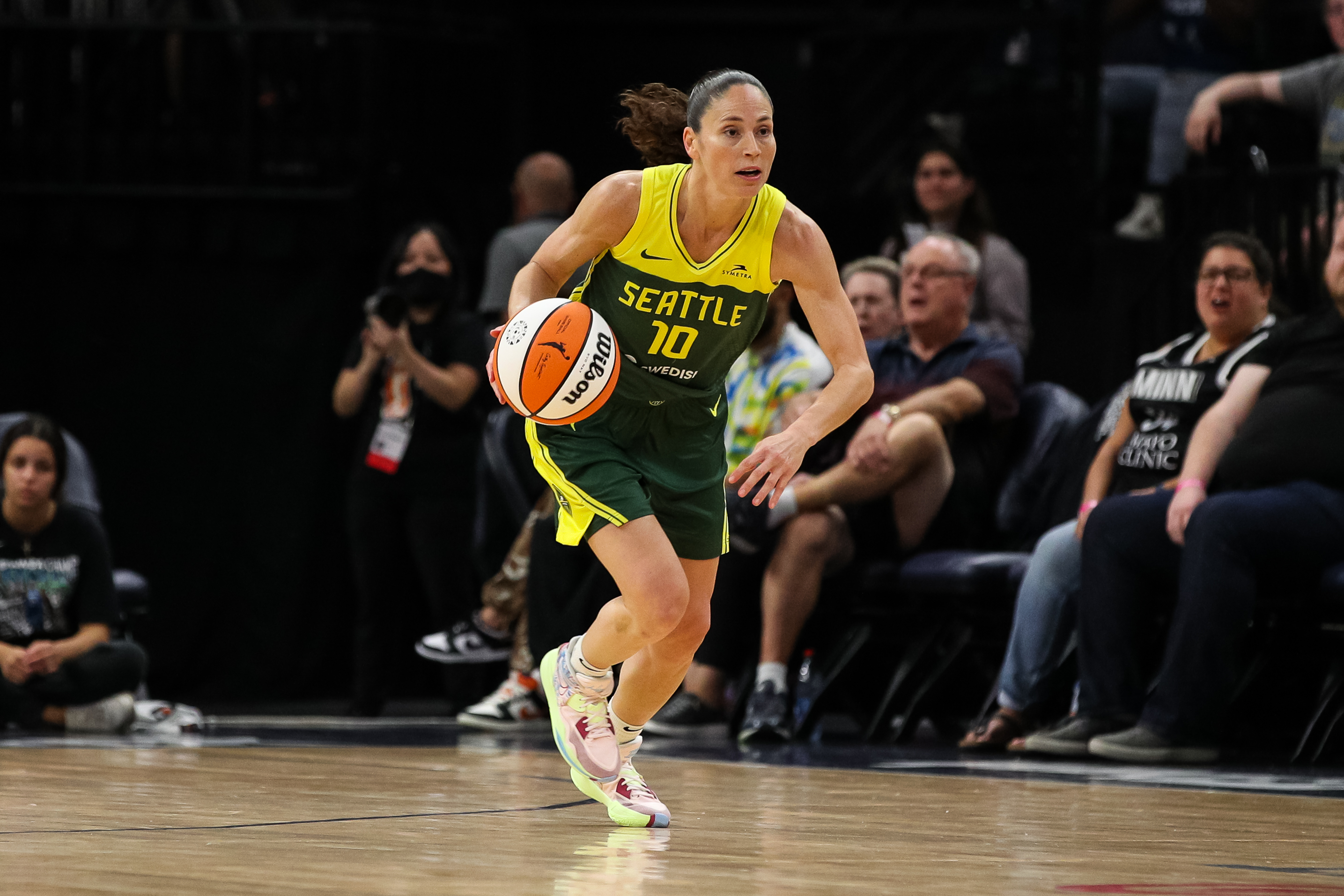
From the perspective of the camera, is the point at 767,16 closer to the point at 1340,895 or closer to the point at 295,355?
the point at 295,355

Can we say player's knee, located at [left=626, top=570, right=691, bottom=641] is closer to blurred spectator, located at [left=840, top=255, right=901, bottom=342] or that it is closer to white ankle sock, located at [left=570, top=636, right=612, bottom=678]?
white ankle sock, located at [left=570, top=636, right=612, bottom=678]

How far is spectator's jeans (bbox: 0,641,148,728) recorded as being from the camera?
5.97 metres

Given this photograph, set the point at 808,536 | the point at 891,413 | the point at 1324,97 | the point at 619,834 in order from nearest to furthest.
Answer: the point at 619,834 → the point at 808,536 → the point at 891,413 → the point at 1324,97

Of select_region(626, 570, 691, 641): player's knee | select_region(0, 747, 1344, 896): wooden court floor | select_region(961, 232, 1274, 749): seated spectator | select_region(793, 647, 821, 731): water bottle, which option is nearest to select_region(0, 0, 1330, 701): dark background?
select_region(961, 232, 1274, 749): seated spectator

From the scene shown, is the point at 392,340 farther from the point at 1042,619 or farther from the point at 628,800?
the point at 628,800

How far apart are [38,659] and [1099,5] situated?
15.5 ft

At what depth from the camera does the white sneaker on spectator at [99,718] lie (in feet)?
19.9

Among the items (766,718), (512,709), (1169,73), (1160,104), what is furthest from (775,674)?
(1169,73)

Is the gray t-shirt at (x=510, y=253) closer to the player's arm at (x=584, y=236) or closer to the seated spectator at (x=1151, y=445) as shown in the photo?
the seated spectator at (x=1151, y=445)

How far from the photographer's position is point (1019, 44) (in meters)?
8.10

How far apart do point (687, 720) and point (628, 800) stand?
2301 millimetres

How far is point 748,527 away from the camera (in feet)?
19.3

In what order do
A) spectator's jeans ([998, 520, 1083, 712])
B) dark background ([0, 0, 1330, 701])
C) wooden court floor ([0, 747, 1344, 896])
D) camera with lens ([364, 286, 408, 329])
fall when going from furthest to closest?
1. dark background ([0, 0, 1330, 701])
2. camera with lens ([364, 286, 408, 329])
3. spectator's jeans ([998, 520, 1083, 712])
4. wooden court floor ([0, 747, 1344, 896])

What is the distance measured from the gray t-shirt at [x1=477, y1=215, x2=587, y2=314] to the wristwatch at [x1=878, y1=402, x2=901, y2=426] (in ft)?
5.40
